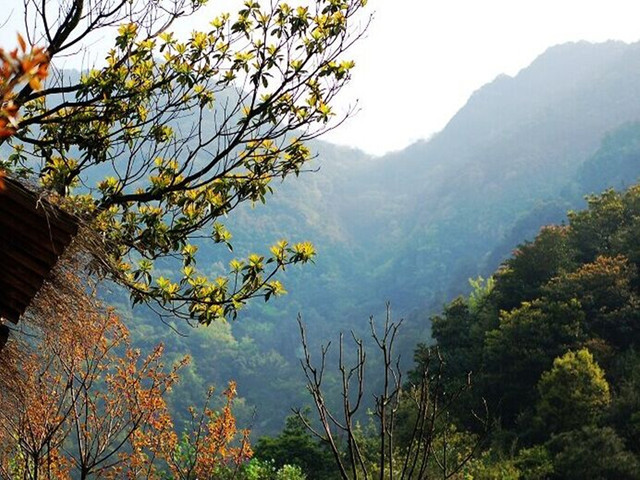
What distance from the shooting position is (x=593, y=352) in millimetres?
21266

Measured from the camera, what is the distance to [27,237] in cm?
266

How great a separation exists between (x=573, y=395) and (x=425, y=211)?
98052 mm

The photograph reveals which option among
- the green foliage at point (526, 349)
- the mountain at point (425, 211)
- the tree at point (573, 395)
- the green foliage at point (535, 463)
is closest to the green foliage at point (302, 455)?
the green foliage at point (526, 349)

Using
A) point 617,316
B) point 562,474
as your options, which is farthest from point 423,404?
point 617,316

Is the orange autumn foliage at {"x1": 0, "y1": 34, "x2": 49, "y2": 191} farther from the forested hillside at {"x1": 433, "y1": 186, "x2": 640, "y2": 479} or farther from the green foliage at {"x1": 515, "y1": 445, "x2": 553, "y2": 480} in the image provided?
the green foliage at {"x1": 515, "y1": 445, "x2": 553, "y2": 480}

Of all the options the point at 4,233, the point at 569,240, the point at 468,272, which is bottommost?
the point at 4,233

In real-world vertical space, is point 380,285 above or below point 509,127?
below

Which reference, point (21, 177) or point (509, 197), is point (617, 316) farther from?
point (509, 197)

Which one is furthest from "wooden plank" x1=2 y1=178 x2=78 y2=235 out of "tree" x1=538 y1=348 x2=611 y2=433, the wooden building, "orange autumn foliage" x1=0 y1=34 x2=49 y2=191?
"tree" x1=538 y1=348 x2=611 y2=433

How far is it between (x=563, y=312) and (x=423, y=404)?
69.6 feet

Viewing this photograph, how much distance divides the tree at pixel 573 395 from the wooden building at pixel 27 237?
1750 cm

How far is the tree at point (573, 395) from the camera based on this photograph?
18328 mm

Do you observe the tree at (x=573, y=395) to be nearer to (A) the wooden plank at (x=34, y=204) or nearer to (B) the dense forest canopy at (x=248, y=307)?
(B) the dense forest canopy at (x=248, y=307)

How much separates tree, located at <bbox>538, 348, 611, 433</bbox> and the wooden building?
17.5 meters
